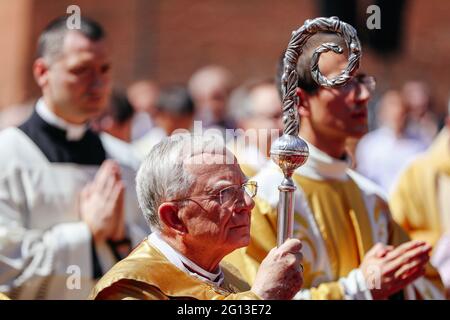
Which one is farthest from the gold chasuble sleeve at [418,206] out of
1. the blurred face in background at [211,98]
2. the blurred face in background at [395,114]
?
the blurred face in background at [395,114]

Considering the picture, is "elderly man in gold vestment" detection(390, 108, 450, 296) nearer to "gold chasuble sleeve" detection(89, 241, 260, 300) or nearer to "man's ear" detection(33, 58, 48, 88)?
"man's ear" detection(33, 58, 48, 88)

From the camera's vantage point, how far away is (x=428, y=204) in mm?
6934

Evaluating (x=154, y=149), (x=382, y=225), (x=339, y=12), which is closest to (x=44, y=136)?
(x=382, y=225)

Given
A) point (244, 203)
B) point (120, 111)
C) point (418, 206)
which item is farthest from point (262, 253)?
point (120, 111)

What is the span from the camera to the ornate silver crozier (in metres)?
3.71

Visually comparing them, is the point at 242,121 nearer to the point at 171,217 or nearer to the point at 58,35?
the point at 58,35

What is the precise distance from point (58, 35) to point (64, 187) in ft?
2.41

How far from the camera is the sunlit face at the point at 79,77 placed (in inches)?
231

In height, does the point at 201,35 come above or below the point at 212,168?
below

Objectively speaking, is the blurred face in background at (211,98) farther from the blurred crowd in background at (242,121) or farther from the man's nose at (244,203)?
the man's nose at (244,203)

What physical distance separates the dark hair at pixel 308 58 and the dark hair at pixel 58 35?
4.63 ft

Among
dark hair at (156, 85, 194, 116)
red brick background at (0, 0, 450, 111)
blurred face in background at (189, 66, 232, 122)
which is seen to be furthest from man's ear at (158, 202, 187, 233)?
red brick background at (0, 0, 450, 111)

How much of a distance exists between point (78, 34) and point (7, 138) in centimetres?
60

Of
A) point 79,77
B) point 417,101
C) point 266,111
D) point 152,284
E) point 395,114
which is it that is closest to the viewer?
point 152,284
